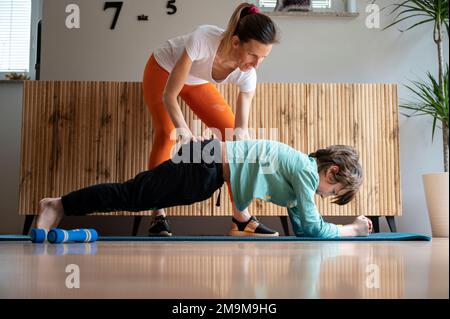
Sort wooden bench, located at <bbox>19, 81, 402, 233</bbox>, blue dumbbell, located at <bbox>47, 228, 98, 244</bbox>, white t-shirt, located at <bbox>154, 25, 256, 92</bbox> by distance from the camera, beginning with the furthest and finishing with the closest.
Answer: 1. wooden bench, located at <bbox>19, 81, 402, 233</bbox>
2. white t-shirt, located at <bbox>154, 25, 256, 92</bbox>
3. blue dumbbell, located at <bbox>47, 228, 98, 244</bbox>

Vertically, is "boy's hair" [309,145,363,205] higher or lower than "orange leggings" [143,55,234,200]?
lower

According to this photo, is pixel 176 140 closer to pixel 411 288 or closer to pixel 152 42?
pixel 152 42

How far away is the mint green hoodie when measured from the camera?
7.33 ft

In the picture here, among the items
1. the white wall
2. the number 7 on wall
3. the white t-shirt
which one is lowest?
the white t-shirt

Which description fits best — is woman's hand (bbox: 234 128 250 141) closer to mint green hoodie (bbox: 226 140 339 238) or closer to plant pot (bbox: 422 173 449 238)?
mint green hoodie (bbox: 226 140 339 238)

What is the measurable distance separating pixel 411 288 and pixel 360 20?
3598 millimetres

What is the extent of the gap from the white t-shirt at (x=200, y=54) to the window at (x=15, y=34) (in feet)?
5.12

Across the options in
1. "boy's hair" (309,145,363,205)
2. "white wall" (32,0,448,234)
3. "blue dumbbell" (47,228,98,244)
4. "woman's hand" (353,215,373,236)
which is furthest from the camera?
"white wall" (32,0,448,234)

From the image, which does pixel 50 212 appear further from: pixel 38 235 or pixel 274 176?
pixel 274 176

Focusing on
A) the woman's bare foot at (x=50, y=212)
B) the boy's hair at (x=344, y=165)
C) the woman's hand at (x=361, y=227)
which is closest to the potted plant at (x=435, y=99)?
the woman's hand at (x=361, y=227)

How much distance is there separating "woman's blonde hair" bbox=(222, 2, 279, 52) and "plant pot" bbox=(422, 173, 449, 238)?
1.42m

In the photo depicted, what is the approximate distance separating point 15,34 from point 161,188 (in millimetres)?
2362

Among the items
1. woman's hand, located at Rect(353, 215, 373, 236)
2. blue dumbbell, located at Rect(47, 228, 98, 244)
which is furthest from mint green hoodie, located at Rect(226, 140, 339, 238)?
blue dumbbell, located at Rect(47, 228, 98, 244)

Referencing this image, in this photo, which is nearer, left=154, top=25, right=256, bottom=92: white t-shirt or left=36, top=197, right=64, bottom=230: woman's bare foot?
left=36, top=197, right=64, bottom=230: woman's bare foot
